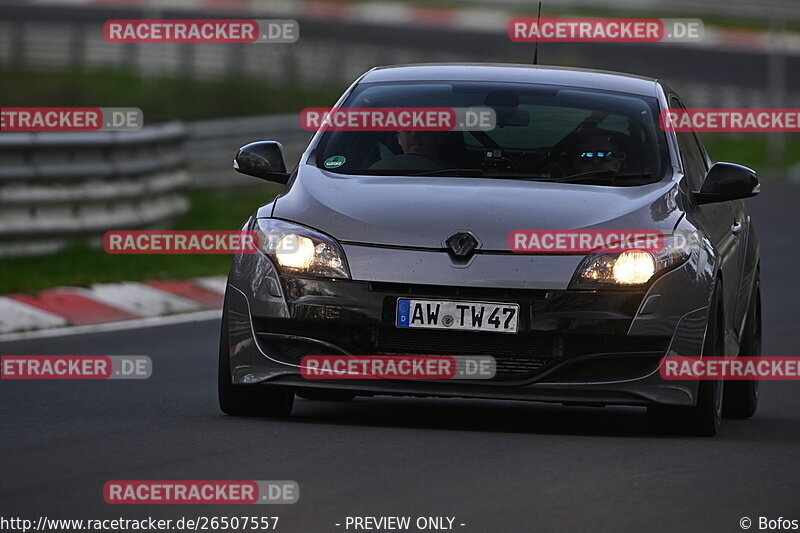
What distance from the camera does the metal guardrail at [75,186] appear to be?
15102 mm

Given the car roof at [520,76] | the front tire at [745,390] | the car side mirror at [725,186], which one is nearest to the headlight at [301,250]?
the car roof at [520,76]

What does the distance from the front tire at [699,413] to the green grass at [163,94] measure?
2118 cm

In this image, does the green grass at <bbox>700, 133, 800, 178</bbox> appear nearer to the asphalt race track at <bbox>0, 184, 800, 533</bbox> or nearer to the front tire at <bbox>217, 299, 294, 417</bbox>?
the asphalt race track at <bbox>0, 184, 800, 533</bbox>

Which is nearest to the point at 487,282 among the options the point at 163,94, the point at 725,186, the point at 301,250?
the point at 301,250

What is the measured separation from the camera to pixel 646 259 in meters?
7.90

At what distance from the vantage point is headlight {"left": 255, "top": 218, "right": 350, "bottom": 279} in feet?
25.8

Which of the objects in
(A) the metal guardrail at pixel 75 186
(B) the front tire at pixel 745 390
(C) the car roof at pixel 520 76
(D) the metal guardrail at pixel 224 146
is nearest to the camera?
(C) the car roof at pixel 520 76

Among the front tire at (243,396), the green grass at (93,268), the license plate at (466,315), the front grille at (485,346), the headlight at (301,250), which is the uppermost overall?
the headlight at (301,250)

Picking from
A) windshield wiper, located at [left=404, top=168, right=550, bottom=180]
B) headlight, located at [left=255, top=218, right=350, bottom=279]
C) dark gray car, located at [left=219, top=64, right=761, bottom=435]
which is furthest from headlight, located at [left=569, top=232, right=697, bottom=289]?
headlight, located at [left=255, top=218, right=350, bottom=279]

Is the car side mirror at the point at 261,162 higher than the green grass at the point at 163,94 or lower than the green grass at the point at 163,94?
lower

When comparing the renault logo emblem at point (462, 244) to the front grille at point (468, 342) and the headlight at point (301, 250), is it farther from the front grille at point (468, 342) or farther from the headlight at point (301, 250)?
the headlight at point (301, 250)

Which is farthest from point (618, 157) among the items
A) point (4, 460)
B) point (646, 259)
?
point (4, 460)

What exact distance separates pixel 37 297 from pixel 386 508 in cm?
744

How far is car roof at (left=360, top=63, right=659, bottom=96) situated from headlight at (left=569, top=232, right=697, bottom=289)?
1532 mm
